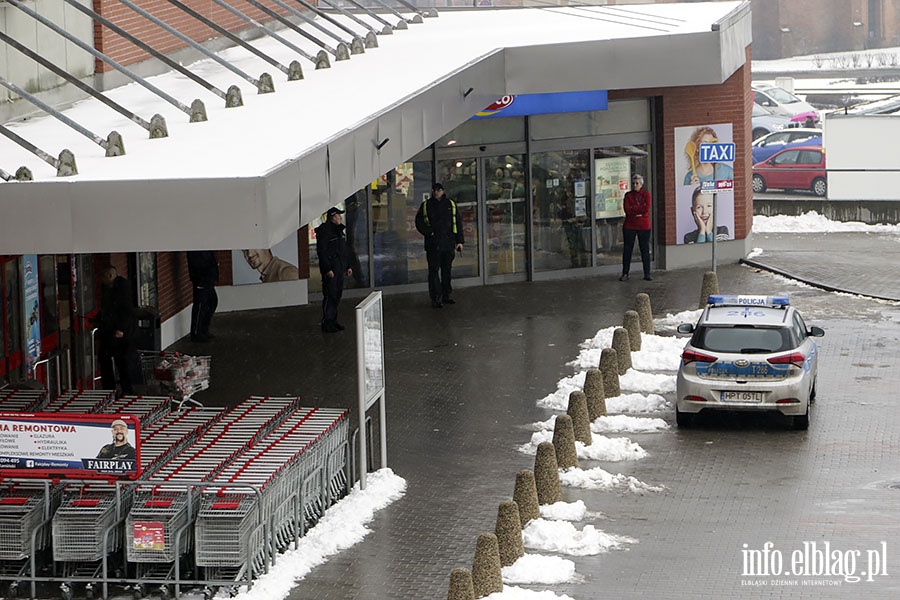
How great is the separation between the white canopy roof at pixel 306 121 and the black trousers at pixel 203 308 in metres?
3.26

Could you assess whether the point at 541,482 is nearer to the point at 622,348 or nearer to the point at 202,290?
the point at 622,348

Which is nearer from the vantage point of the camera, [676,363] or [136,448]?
[136,448]

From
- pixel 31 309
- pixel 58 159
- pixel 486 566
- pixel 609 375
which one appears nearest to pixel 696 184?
pixel 609 375

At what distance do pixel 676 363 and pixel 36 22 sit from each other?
30.6 ft

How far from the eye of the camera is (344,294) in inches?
1107

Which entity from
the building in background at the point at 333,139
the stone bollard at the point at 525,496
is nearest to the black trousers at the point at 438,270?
the building in background at the point at 333,139

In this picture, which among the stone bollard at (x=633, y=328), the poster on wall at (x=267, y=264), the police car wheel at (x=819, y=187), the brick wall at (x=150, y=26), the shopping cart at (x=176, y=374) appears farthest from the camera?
the police car wheel at (x=819, y=187)

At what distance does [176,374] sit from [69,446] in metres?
5.36

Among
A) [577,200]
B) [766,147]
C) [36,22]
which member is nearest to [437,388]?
[36,22]

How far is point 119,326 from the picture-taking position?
19453 mm

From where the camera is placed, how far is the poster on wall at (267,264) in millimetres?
26578

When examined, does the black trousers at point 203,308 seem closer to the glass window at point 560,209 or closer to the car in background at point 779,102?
the glass window at point 560,209

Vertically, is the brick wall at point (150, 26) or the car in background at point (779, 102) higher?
the car in background at point (779, 102)

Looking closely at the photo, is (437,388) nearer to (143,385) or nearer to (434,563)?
(143,385)
